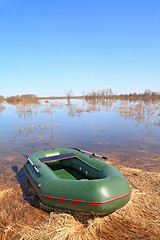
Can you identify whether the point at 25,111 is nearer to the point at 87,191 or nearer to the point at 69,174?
the point at 69,174

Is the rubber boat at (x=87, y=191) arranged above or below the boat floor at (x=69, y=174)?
above

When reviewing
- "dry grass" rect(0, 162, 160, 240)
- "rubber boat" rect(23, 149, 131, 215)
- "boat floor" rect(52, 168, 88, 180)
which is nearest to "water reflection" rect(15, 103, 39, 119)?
"boat floor" rect(52, 168, 88, 180)

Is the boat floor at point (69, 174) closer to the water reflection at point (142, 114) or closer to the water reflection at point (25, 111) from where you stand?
the water reflection at point (142, 114)

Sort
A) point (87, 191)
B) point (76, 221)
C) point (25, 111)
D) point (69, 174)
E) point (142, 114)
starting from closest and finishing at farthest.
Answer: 1. point (87, 191)
2. point (76, 221)
3. point (69, 174)
4. point (142, 114)
5. point (25, 111)

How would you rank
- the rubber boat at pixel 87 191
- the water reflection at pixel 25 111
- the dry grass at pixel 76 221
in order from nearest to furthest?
1. the dry grass at pixel 76 221
2. the rubber boat at pixel 87 191
3. the water reflection at pixel 25 111

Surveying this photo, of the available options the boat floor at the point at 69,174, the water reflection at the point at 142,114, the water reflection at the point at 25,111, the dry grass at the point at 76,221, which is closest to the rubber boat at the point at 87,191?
the dry grass at the point at 76,221

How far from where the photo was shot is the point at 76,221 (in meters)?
2.85

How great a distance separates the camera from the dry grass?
2.57m

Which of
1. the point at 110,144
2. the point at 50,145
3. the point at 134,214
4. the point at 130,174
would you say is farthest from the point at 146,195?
the point at 50,145

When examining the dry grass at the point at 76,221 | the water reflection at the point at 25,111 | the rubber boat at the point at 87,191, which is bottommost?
the dry grass at the point at 76,221

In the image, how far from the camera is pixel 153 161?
5797 millimetres

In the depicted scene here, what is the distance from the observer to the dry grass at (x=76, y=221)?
2574 mm

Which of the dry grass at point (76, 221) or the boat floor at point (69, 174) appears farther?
the boat floor at point (69, 174)

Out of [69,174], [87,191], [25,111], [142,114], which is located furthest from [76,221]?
[25,111]
